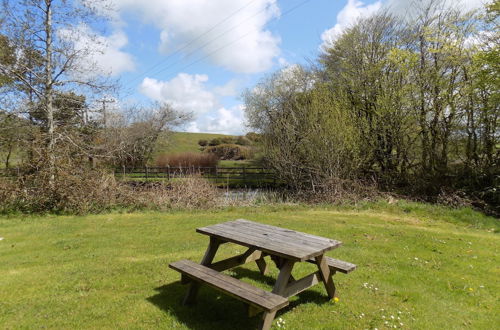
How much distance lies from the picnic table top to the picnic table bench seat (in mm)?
390

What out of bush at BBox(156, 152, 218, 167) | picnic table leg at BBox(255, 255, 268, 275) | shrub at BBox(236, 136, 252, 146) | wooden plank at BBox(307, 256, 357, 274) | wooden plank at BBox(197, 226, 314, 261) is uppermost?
shrub at BBox(236, 136, 252, 146)

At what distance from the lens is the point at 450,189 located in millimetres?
13055

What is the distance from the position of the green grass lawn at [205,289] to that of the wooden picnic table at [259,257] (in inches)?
14.1

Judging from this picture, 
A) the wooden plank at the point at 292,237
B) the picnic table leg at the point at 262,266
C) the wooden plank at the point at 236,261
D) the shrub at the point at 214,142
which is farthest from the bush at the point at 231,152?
the wooden plank at the point at 292,237

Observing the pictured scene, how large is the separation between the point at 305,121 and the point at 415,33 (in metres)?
6.68

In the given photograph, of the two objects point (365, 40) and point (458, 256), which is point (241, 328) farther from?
point (365, 40)

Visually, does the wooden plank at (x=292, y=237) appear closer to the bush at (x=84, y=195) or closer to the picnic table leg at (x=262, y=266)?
the picnic table leg at (x=262, y=266)

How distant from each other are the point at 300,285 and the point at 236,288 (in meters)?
0.80

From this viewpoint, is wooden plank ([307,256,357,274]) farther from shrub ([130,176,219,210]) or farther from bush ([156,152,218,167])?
bush ([156,152,218,167])

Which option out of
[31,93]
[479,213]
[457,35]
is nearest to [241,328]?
[479,213]

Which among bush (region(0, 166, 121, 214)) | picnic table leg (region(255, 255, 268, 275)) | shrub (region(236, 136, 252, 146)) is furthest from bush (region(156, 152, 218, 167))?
picnic table leg (region(255, 255, 268, 275))

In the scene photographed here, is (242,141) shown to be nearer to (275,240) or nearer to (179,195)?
(179,195)

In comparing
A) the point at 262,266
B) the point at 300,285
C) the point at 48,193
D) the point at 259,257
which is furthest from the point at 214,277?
the point at 48,193

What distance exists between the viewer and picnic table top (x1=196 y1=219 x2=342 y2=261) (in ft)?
10.7
